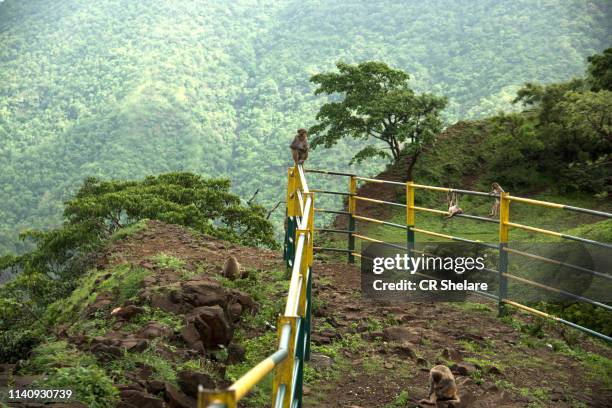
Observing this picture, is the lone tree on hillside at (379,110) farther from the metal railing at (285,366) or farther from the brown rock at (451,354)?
the metal railing at (285,366)

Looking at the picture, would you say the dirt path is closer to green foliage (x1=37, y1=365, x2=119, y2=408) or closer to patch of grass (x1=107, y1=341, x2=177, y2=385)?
patch of grass (x1=107, y1=341, x2=177, y2=385)

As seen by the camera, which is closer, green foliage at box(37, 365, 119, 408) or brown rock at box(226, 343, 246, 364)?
green foliage at box(37, 365, 119, 408)

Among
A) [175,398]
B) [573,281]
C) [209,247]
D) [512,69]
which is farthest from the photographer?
[512,69]

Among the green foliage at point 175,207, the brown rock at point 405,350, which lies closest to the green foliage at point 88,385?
the brown rock at point 405,350

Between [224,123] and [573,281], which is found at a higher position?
[224,123]

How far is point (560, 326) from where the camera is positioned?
570 cm

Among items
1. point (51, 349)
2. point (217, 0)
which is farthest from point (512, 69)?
point (51, 349)

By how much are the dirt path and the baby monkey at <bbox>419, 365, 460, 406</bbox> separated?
0.14 meters

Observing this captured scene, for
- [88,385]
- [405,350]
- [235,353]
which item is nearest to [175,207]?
[405,350]

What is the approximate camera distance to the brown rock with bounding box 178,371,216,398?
3.54 meters

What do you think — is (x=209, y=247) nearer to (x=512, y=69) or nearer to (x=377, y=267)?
(x=377, y=267)

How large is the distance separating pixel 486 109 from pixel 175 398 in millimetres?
46194

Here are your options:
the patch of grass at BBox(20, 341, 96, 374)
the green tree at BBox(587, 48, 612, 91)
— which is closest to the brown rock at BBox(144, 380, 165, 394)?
the patch of grass at BBox(20, 341, 96, 374)

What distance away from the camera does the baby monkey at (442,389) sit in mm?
3936
